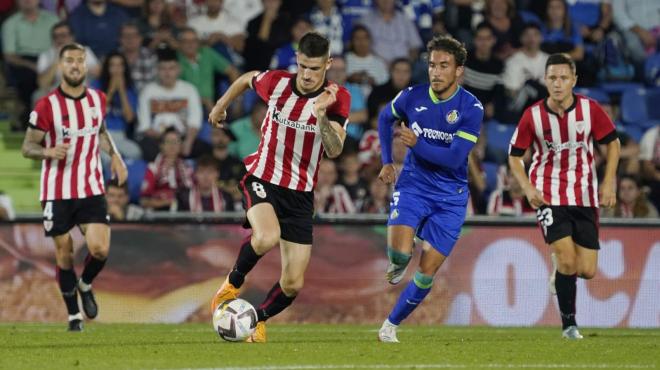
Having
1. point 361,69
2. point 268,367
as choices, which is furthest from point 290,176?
point 361,69

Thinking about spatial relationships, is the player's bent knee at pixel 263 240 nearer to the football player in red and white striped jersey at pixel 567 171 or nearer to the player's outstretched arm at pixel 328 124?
the player's outstretched arm at pixel 328 124

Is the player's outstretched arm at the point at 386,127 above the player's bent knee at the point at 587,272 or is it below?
above

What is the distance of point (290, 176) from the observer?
945 cm

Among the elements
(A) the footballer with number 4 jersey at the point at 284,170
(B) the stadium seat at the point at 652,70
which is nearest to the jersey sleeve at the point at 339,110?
(A) the footballer with number 4 jersey at the point at 284,170

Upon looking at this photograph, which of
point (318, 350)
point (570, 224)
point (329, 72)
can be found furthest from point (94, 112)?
point (329, 72)

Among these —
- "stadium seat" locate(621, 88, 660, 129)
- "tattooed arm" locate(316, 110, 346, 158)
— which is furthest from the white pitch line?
"stadium seat" locate(621, 88, 660, 129)

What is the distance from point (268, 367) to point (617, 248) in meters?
6.83

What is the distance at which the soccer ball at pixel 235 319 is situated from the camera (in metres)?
8.90

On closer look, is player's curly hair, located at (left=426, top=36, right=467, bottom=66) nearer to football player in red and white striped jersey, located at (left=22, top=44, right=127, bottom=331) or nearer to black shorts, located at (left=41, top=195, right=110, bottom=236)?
football player in red and white striped jersey, located at (left=22, top=44, right=127, bottom=331)

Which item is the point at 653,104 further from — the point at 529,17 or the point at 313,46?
the point at 313,46

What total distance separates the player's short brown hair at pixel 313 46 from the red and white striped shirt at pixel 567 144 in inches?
88.4

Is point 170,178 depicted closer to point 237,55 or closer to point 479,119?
point 237,55

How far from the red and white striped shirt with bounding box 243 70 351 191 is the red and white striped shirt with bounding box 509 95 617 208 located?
1983mm

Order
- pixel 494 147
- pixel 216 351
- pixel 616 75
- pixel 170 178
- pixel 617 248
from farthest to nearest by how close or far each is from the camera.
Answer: pixel 616 75 → pixel 494 147 → pixel 170 178 → pixel 617 248 → pixel 216 351
